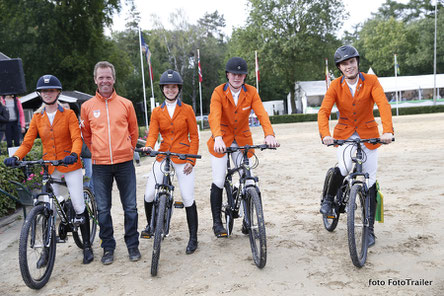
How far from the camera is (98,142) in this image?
13.4ft

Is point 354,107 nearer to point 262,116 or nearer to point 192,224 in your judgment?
point 262,116

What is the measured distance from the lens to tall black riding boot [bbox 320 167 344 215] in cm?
441

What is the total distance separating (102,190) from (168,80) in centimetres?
137

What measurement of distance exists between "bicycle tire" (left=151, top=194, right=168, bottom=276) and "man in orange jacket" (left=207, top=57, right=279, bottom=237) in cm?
80

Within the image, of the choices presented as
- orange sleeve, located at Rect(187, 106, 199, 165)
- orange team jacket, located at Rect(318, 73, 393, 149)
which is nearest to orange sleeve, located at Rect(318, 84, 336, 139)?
orange team jacket, located at Rect(318, 73, 393, 149)

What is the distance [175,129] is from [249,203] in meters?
1.18

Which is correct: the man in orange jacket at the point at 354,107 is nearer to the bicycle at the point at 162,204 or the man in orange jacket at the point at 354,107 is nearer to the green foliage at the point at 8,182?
the bicycle at the point at 162,204

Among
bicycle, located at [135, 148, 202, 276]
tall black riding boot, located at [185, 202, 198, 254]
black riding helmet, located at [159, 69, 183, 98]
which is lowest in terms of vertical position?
tall black riding boot, located at [185, 202, 198, 254]

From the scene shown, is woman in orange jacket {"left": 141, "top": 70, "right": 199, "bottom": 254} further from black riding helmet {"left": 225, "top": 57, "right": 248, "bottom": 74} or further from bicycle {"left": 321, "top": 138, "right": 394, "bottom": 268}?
bicycle {"left": 321, "top": 138, "right": 394, "bottom": 268}

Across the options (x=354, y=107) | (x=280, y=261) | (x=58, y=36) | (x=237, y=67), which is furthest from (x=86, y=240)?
(x=58, y=36)

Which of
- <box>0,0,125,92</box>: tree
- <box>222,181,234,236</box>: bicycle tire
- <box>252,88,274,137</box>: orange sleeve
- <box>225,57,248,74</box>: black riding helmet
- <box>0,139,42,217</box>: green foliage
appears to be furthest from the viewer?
<box>0,0,125,92</box>: tree

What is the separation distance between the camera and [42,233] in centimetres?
379

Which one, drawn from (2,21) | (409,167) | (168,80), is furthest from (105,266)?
(2,21)

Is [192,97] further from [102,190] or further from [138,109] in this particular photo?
[102,190]
